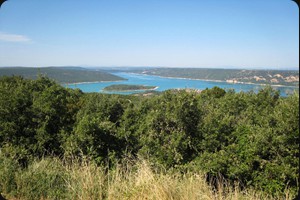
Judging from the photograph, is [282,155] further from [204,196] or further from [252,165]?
[204,196]

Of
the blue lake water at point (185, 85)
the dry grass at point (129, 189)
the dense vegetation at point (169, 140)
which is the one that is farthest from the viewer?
the blue lake water at point (185, 85)

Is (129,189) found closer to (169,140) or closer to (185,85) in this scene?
(169,140)

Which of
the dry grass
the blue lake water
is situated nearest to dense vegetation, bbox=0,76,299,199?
the dry grass

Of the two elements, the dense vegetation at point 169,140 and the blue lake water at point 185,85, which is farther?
the blue lake water at point 185,85

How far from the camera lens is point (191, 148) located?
19.8 ft

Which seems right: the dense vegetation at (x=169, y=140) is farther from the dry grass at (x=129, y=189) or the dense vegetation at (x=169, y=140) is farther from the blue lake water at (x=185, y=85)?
the blue lake water at (x=185, y=85)

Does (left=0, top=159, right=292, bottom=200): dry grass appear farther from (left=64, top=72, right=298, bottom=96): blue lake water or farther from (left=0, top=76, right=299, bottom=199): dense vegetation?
(left=64, top=72, right=298, bottom=96): blue lake water

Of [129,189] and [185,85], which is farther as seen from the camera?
[185,85]

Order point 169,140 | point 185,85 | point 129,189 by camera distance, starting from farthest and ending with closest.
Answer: point 185,85
point 169,140
point 129,189

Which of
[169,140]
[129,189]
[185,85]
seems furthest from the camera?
[185,85]

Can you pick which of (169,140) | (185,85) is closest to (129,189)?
(169,140)

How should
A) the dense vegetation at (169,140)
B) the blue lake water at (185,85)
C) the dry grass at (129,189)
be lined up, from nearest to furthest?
the dry grass at (129,189), the dense vegetation at (169,140), the blue lake water at (185,85)

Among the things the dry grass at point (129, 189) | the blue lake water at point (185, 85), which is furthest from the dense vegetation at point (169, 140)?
the blue lake water at point (185, 85)

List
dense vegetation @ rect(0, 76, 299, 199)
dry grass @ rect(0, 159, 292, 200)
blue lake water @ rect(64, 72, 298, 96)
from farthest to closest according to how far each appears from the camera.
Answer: blue lake water @ rect(64, 72, 298, 96) → dense vegetation @ rect(0, 76, 299, 199) → dry grass @ rect(0, 159, 292, 200)
